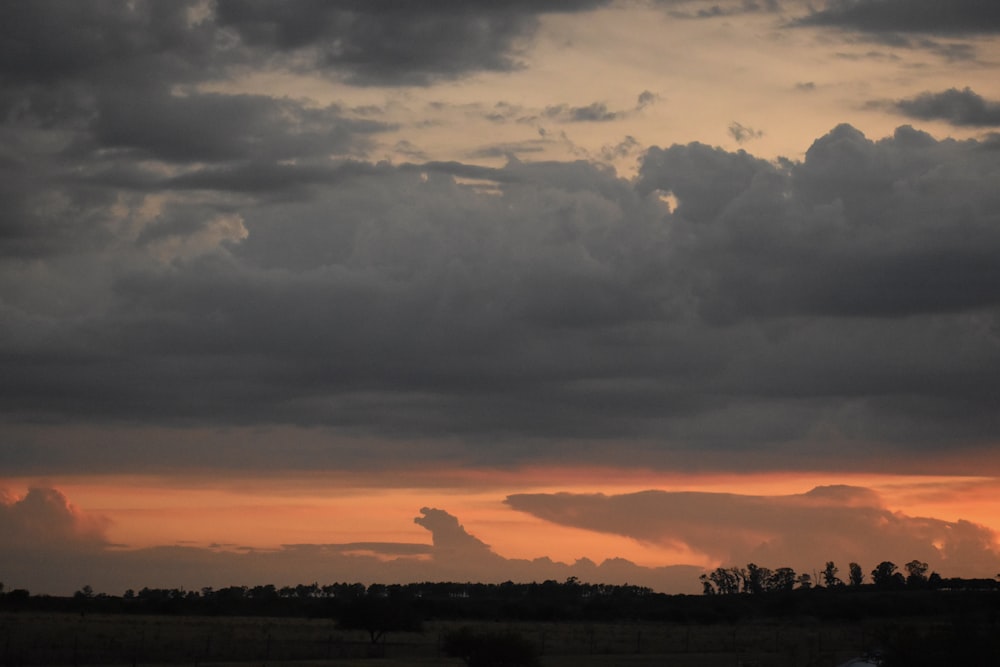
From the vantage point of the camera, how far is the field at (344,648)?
218 feet

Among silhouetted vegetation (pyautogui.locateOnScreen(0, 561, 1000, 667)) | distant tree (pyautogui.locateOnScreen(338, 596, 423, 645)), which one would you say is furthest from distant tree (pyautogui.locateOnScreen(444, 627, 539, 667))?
distant tree (pyautogui.locateOnScreen(338, 596, 423, 645))

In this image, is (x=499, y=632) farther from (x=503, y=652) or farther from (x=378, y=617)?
(x=378, y=617)

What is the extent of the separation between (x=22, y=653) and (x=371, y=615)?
29.9 meters

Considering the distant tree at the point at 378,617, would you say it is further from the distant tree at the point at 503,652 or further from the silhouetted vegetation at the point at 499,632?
the distant tree at the point at 503,652

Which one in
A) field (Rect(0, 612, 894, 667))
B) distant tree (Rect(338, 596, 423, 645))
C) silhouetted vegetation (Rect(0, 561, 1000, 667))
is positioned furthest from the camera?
distant tree (Rect(338, 596, 423, 645))

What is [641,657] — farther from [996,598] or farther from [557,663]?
[996,598]

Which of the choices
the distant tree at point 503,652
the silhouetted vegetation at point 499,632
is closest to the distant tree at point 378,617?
the silhouetted vegetation at point 499,632

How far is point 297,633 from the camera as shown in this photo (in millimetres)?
99625

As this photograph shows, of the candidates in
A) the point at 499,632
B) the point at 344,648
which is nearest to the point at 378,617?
the point at 344,648

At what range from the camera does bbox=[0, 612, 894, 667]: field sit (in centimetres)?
6650

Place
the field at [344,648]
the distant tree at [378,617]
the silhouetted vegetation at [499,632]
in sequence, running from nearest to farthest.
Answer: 1. the silhouetted vegetation at [499,632]
2. the field at [344,648]
3. the distant tree at [378,617]

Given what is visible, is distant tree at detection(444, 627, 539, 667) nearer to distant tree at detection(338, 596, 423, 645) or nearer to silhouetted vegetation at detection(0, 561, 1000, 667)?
silhouetted vegetation at detection(0, 561, 1000, 667)

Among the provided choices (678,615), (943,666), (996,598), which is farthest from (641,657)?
(678,615)

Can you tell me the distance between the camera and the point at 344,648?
81188mm
